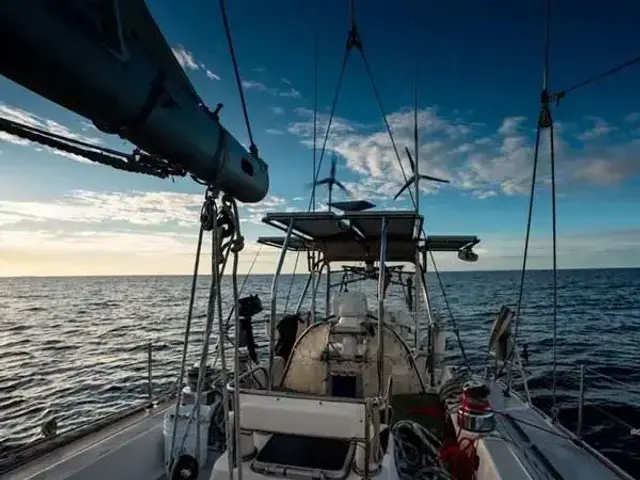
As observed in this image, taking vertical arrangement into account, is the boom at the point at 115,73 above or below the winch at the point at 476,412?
above

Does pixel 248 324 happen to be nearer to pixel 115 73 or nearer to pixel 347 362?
pixel 347 362

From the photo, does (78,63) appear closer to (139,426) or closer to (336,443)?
(336,443)

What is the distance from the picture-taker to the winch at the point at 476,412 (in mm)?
4684

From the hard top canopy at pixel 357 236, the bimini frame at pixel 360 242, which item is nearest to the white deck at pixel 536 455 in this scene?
the bimini frame at pixel 360 242

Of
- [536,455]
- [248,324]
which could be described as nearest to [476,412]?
[536,455]

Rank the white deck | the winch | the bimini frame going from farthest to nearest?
the bimini frame → the winch → the white deck

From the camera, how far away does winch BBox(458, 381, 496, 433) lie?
468 centimetres

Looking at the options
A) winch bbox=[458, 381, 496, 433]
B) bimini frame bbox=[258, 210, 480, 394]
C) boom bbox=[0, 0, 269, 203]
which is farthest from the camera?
bimini frame bbox=[258, 210, 480, 394]

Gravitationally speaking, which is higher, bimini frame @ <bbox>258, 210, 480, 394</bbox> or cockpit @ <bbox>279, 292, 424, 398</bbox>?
bimini frame @ <bbox>258, 210, 480, 394</bbox>

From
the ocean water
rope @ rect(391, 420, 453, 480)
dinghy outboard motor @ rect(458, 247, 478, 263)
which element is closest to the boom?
rope @ rect(391, 420, 453, 480)

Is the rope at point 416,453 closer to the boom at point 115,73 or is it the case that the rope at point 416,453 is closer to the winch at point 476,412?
the winch at point 476,412

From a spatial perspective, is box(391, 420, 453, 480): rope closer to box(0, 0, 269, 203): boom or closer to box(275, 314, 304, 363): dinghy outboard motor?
box(0, 0, 269, 203): boom

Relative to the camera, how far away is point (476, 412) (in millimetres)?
4707

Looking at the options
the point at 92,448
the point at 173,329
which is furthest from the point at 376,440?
the point at 173,329
